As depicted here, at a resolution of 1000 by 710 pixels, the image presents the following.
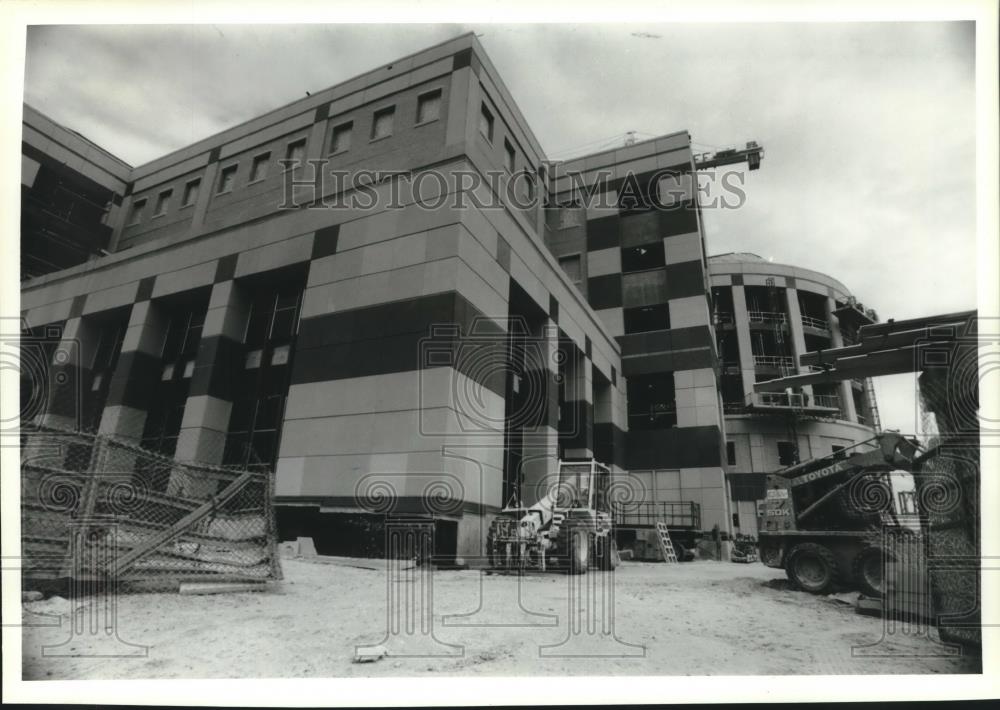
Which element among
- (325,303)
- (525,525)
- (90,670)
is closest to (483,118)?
(325,303)

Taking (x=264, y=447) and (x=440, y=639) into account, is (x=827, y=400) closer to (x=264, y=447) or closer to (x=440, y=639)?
(x=264, y=447)

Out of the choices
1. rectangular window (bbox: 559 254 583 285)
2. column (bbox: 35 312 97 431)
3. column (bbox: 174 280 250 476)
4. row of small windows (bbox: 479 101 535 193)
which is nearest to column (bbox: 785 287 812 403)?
rectangular window (bbox: 559 254 583 285)

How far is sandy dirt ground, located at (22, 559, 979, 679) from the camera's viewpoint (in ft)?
19.3

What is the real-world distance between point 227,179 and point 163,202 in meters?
3.17

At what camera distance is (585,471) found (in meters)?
14.1

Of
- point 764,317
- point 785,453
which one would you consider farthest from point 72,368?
point 764,317

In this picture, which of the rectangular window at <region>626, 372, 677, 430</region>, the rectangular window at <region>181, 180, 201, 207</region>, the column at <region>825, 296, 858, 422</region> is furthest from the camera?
the column at <region>825, 296, 858, 422</region>

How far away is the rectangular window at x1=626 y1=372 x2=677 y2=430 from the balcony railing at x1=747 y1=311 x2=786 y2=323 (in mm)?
15267

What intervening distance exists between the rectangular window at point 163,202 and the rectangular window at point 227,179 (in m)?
2.38

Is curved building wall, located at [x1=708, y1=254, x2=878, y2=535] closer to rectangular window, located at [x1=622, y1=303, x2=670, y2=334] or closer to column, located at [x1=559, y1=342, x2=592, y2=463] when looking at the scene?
rectangular window, located at [x1=622, y1=303, x2=670, y2=334]

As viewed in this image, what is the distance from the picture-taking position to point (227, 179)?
1919cm

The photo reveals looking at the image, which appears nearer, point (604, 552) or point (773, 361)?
point (604, 552)

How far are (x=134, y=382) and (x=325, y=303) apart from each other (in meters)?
8.87

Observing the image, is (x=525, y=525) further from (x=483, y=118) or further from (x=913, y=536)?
(x=483, y=118)
